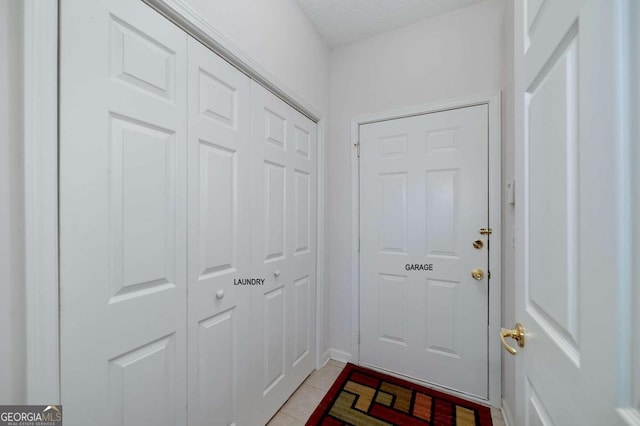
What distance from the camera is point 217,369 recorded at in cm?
115

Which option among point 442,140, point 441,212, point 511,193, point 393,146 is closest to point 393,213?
point 441,212

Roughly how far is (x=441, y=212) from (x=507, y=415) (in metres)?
1.28

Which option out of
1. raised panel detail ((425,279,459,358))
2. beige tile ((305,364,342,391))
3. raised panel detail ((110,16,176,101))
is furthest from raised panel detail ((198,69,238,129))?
beige tile ((305,364,342,391))

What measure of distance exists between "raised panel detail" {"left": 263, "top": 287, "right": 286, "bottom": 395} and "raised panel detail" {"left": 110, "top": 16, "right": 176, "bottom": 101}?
3.78ft

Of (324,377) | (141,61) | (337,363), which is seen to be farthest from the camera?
(337,363)

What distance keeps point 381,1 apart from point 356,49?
418 mm

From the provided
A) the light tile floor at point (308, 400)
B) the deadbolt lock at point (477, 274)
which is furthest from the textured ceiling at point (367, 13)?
the light tile floor at point (308, 400)

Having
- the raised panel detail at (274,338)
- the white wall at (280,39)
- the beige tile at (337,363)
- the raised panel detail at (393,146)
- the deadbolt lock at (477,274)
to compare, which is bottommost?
the beige tile at (337,363)

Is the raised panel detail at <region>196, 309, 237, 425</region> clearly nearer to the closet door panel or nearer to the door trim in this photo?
the closet door panel

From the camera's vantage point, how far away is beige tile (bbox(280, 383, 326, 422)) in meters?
1.53

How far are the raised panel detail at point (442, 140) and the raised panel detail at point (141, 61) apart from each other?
1.63 metres

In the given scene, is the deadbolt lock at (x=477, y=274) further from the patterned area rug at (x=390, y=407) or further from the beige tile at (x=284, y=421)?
the beige tile at (x=284, y=421)

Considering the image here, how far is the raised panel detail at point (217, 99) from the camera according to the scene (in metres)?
1.08

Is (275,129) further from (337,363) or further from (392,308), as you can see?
(337,363)
